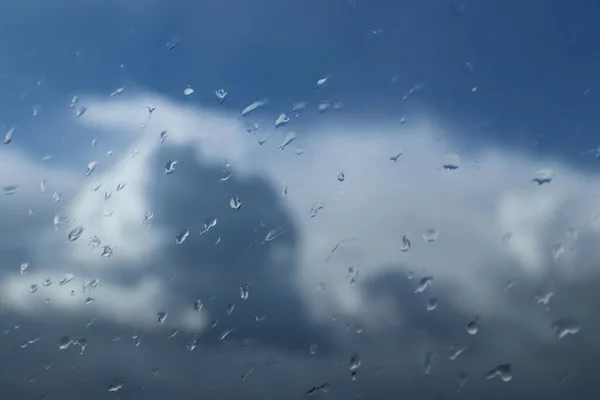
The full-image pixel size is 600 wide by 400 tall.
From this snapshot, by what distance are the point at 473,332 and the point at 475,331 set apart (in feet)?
0.08

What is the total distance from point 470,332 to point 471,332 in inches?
0.4

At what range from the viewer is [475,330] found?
3330mm

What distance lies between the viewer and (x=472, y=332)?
3318 mm

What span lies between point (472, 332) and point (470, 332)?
19mm

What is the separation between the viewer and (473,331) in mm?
3322

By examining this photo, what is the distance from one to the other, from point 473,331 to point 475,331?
2cm

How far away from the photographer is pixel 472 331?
332 centimetres

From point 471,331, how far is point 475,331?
0.13ft

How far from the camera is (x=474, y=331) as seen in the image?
3.32m

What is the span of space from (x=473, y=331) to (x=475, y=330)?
0.08 ft

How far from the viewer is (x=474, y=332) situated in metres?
3.32

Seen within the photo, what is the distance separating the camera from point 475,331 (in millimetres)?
3328

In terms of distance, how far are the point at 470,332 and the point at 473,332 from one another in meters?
0.03
